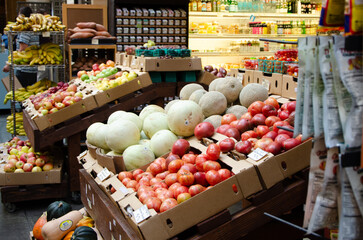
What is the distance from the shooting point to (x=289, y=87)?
332cm

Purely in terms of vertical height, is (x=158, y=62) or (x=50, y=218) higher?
(x=158, y=62)

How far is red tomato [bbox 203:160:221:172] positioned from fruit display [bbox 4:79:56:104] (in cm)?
493

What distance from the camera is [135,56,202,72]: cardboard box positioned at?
455 centimetres

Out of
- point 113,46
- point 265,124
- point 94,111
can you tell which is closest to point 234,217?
point 265,124

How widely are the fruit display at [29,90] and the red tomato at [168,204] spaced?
197 inches

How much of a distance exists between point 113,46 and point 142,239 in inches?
203

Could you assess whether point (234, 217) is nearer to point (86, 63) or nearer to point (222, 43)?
point (86, 63)

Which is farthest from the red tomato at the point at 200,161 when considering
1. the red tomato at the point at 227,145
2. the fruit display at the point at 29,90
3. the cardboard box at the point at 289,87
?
the fruit display at the point at 29,90

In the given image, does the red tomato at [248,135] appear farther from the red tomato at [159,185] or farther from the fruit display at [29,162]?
the fruit display at [29,162]

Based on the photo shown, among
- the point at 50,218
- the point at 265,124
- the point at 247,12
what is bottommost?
the point at 50,218

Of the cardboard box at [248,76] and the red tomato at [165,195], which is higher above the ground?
the cardboard box at [248,76]

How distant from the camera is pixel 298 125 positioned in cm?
142

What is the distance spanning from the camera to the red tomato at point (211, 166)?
89.0 inches

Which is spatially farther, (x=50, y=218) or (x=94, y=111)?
(x=94, y=111)
